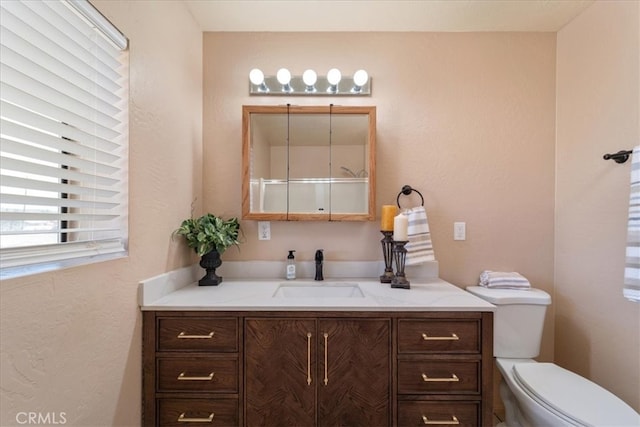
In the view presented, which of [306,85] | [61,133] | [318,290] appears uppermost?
[306,85]

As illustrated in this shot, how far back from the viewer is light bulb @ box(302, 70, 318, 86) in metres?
1.66

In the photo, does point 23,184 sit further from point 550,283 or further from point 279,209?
point 550,283

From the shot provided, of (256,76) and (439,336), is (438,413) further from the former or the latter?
(256,76)

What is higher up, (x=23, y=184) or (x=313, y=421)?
(x=23, y=184)

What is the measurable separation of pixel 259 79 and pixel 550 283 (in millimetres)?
2209

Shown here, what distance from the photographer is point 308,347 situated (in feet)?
3.85

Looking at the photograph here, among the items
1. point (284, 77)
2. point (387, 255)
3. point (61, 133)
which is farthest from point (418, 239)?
point (61, 133)

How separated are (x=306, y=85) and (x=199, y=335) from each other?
1481 millimetres

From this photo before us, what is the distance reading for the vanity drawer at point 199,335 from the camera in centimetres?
118

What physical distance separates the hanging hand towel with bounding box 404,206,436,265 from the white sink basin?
39 cm

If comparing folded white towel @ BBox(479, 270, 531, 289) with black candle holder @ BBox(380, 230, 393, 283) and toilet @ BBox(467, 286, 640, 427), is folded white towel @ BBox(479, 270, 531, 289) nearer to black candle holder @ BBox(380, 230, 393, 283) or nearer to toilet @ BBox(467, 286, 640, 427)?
toilet @ BBox(467, 286, 640, 427)

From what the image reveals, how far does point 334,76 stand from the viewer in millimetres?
1655

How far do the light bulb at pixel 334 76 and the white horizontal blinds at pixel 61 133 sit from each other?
1026mm

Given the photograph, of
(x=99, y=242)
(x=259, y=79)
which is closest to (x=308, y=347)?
(x=99, y=242)
